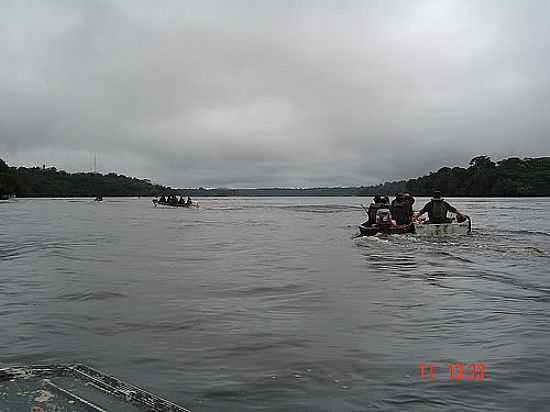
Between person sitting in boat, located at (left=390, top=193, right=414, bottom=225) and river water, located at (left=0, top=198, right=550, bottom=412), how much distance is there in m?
6.93

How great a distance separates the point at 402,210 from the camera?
80.4ft

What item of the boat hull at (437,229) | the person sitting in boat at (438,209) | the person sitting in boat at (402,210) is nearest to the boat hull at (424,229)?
the boat hull at (437,229)

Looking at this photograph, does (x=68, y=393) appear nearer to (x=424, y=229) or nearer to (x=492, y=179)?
(x=424, y=229)

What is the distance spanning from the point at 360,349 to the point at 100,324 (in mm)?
4369

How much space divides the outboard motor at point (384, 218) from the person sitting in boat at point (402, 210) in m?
1.17

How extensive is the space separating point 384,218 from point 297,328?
1586 centimetres

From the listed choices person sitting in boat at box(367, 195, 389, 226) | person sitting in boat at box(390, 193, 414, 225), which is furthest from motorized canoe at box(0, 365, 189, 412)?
person sitting in boat at box(390, 193, 414, 225)

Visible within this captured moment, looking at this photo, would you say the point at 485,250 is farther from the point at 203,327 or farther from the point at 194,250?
the point at 203,327

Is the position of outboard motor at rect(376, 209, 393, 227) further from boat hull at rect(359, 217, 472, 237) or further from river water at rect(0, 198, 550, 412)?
river water at rect(0, 198, 550, 412)

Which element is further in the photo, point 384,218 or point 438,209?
point 438,209

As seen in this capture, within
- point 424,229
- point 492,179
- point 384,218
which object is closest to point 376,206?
point 384,218

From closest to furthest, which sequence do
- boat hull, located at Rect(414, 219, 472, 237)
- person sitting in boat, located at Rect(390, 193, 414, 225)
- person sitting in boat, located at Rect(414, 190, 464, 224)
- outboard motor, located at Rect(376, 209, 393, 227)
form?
boat hull, located at Rect(414, 219, 472, 237) → outboard motor, located at Rect(376, 209, 393, 227) → person sitting in boat, located at Rect(414, 190, 464, 224) → person sitting in boat, located at Rect(390, 193, 414, 225)

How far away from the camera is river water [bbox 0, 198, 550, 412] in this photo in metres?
5.68

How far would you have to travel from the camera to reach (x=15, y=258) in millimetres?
18375
